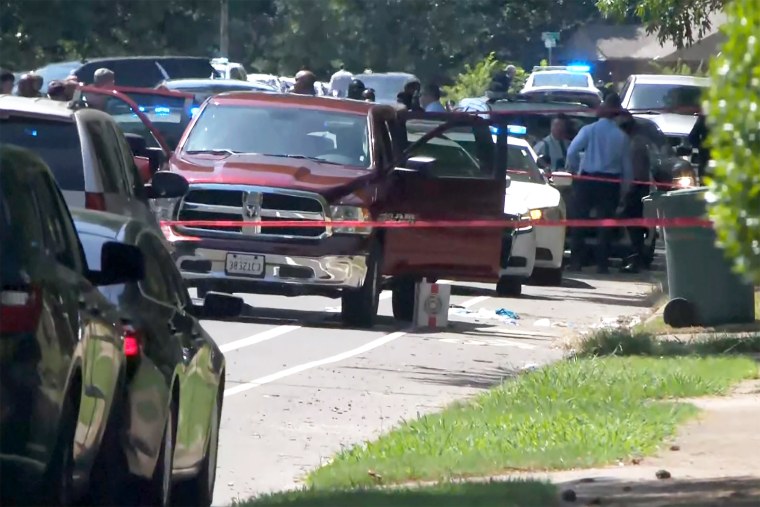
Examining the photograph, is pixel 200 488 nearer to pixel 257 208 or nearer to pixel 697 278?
pixel 257 208

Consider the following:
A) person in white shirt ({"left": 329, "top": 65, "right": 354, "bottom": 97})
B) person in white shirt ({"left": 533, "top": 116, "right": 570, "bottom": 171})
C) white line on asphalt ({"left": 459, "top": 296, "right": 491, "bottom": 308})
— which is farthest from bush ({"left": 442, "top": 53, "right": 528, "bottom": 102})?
white line on asphalt ({"left": 459, "top": 296, "right": 491, "bottom": 308})

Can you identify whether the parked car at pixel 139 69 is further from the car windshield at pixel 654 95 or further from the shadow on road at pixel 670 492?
the shadow on road at pixel 670 492

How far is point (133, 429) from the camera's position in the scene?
6840mm

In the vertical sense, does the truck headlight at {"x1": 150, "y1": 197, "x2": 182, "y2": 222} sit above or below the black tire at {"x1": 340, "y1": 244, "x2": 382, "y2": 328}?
above

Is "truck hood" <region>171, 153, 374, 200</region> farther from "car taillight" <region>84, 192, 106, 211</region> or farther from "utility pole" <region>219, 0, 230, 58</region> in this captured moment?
"utility pole" <region>219, 0, 230, 58</region>

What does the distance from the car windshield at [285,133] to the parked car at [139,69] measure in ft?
43.8

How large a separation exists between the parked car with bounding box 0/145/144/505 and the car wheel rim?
18.3 inches

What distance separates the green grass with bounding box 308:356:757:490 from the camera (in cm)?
873

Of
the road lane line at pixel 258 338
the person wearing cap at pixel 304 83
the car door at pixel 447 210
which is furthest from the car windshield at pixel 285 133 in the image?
the person wearing cap at pixel 304 83

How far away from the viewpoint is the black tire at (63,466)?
5.84 meters

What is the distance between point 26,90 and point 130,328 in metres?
10.8

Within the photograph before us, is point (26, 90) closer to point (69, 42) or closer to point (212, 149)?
point (212, 149)

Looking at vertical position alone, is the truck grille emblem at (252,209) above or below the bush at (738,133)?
below

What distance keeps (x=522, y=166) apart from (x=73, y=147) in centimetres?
1042
